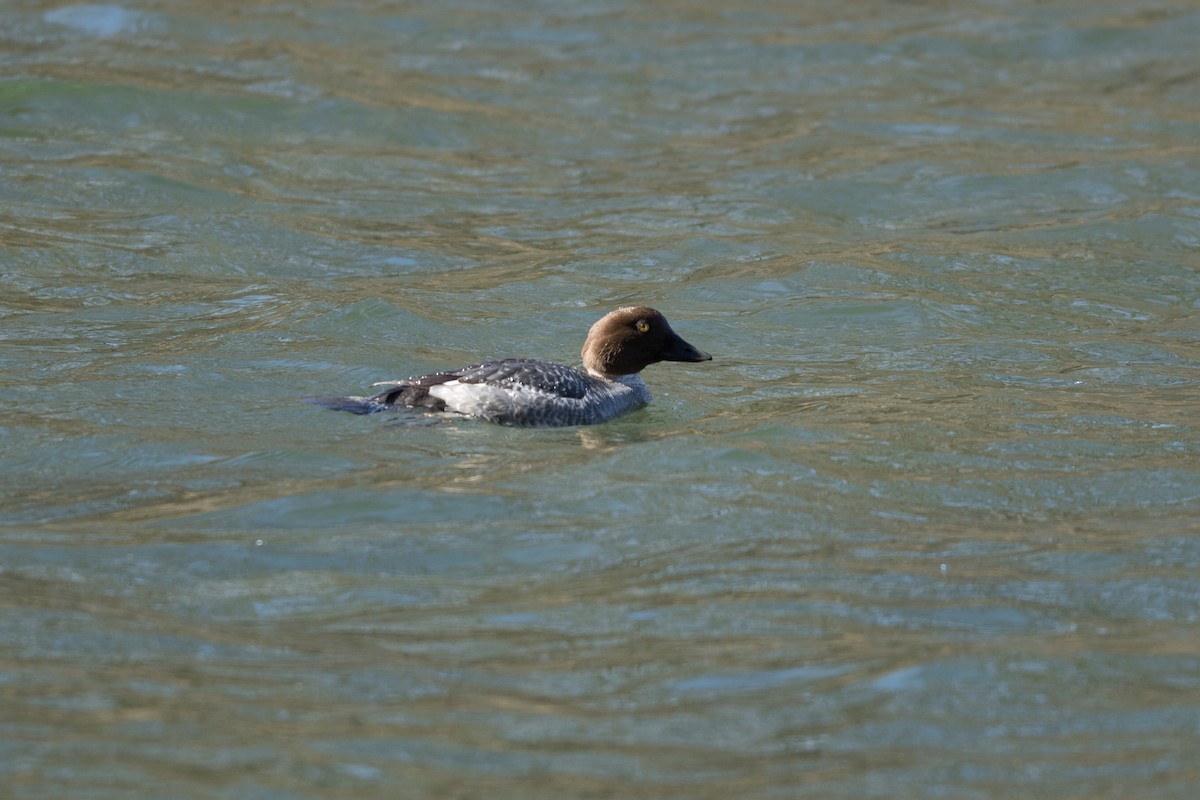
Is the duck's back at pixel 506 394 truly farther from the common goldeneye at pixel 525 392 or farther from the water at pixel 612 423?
the water at pixel 612 423

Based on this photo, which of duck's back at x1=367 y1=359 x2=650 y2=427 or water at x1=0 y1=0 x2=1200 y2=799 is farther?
duck's back at x1=367 y1=359 x2=650 y2=427

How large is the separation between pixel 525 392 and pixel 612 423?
2.26 feet

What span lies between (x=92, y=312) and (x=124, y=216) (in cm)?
250

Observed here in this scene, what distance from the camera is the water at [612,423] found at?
19.6ft

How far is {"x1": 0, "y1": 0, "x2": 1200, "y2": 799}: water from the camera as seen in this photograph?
597 cm

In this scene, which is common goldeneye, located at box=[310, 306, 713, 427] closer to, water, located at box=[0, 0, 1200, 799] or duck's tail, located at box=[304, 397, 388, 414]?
duck's tail, located at box=[304, 397, 388, 414]

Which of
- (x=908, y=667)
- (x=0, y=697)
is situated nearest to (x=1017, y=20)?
(x=908, y=667)

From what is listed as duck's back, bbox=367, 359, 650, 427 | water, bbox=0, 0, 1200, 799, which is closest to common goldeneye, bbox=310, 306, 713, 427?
duck's back, bbox=367, 359, 650, 427

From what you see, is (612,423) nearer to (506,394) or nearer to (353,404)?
(506,394)

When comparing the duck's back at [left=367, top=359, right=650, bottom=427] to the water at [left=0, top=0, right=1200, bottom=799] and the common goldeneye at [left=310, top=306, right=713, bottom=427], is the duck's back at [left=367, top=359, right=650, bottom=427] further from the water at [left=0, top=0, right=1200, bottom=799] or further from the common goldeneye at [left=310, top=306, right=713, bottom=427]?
the water at [left=0, top=0, right=1200, bottom=799]

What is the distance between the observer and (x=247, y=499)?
26.7 ft

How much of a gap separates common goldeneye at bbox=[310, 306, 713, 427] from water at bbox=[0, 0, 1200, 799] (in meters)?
0.15

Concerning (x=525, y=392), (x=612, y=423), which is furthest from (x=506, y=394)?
(x=612, y=423)

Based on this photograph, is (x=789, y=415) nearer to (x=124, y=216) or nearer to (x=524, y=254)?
(x=524, y=254)
